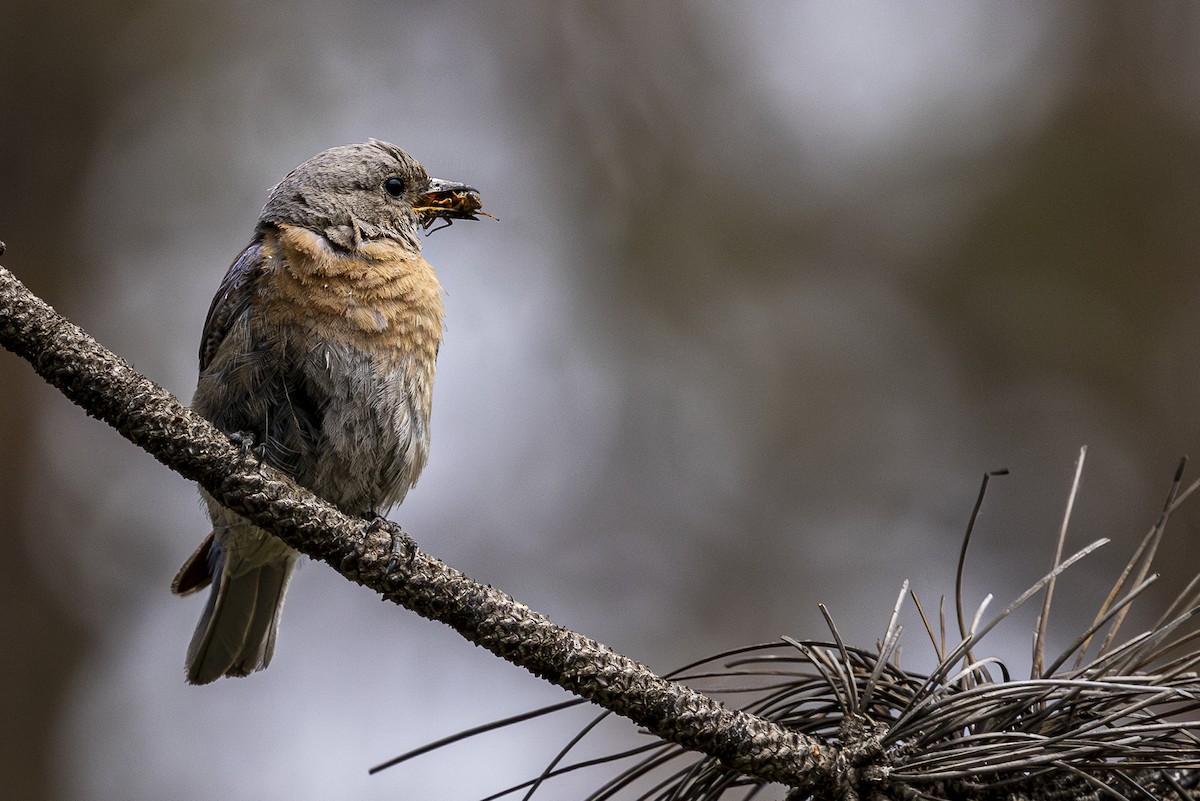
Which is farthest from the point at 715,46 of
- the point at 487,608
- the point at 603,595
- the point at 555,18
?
the point at 487,608

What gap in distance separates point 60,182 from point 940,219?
3.87 metres

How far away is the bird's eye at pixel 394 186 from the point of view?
3.73 meters

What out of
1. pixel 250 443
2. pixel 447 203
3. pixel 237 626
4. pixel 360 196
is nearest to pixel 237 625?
pixel 237 626

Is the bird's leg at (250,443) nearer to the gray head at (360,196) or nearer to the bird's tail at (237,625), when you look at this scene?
the gray head at (360,196)

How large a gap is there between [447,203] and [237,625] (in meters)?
1.57

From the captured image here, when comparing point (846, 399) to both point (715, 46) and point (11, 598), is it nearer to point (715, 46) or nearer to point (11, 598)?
point (715, 46)

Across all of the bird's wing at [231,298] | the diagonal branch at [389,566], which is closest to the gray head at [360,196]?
the bird's wing at [231,298]

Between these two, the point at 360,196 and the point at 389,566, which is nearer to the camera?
the point at 389,566

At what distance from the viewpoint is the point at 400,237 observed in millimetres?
3598

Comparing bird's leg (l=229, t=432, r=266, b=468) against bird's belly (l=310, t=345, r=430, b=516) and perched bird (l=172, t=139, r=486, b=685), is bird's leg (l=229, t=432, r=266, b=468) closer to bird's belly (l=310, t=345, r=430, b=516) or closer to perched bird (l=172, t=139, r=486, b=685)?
perched bird (l=172, t=139, r=486, b=685)

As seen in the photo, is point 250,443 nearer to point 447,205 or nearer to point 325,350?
point 325,350

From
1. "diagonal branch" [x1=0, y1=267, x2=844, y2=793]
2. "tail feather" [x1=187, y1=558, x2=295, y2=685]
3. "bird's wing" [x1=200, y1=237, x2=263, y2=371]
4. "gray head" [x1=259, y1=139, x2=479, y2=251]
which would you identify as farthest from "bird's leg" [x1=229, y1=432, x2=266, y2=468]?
"diagonal branch" [x1=0, y1=267, x2=844, y2=793]

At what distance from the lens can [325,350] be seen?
3.08 metres

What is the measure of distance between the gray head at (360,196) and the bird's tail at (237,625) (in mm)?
1165
